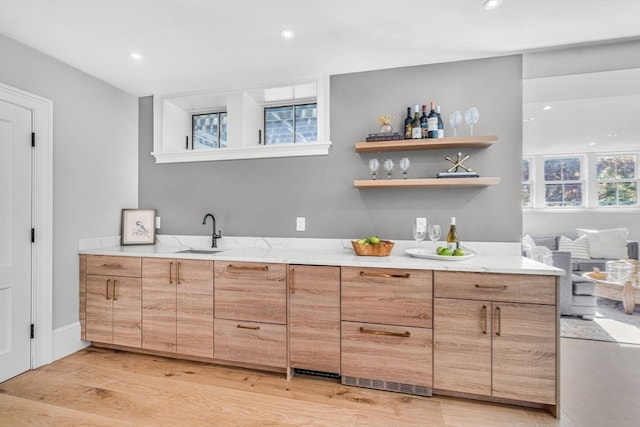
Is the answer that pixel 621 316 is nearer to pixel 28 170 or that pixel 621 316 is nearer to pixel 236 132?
pixel 236 132

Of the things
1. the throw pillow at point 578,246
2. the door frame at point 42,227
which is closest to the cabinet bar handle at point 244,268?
the door frame at point 42,227

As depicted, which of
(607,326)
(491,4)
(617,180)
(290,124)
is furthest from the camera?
(617,180)

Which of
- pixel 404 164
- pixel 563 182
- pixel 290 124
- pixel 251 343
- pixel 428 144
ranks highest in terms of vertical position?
pixel 290 124

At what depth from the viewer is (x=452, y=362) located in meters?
1.95

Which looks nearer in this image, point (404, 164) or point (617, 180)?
point (404, 164)

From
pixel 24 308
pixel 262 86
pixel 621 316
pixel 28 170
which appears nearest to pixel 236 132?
pixel 262 86

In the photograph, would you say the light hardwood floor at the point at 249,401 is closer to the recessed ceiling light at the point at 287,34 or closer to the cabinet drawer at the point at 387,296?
the cabinet drawer at the point at 387,296

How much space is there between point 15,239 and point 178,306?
1227mm

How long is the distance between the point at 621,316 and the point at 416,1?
4.27 meters

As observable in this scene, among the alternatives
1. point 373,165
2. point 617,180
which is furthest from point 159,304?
point 617,180

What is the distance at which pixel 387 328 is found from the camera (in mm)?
2045

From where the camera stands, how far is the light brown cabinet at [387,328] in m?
2.00

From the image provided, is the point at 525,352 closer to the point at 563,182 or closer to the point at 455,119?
the point at 455,119

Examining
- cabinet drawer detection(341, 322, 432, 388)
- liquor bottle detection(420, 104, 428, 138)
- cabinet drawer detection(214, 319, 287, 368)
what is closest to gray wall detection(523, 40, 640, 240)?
liquor bottle detection(420, 104, 428, 138)
